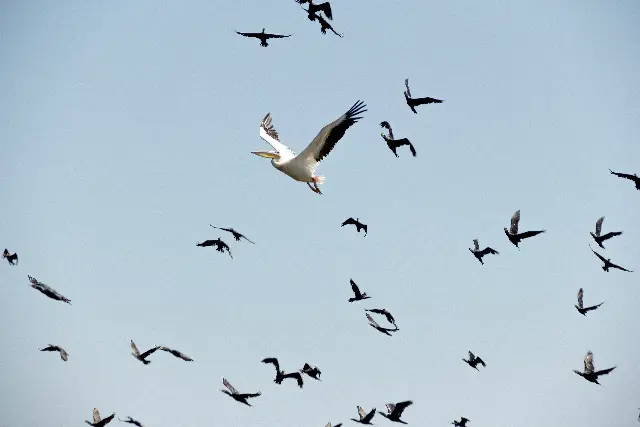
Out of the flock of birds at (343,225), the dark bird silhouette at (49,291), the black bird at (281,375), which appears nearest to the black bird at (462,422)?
the flock of birds at (343,225)

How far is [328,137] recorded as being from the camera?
2094 cm

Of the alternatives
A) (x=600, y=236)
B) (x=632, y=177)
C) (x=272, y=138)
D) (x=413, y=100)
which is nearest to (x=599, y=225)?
(x=600, y=236)

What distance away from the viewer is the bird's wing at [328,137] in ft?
66.3

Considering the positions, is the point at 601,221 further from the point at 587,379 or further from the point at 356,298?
the point at 356,298

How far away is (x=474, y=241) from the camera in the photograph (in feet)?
96.9

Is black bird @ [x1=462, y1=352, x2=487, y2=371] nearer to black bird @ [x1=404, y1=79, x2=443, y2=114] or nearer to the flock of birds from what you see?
the flock of birds

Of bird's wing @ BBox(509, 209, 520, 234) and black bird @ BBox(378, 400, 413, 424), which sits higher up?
bird's wing @ BBox(509, 209, 520, 234)

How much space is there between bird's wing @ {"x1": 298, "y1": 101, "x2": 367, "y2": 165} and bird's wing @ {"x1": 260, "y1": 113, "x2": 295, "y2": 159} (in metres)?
1.74

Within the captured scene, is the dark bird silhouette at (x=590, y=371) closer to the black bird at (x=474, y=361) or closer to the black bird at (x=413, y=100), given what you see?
the black bird at (x=474, y=361)

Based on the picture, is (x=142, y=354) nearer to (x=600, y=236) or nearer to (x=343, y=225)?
(x=343, y=225)

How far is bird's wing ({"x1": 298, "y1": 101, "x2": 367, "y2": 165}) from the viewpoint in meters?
20.2

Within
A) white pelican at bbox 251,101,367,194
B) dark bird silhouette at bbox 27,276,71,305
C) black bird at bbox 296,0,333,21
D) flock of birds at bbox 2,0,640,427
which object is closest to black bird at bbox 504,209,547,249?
flock of birds at bbox 2,0,640,427

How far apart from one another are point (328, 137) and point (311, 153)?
0.96 m

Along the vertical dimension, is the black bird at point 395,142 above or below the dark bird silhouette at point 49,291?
above
